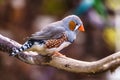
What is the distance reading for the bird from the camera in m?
2.49

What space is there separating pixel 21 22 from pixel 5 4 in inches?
9.5

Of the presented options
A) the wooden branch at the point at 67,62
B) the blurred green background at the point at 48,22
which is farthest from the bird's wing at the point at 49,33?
the blurred green background at the point at 48,22

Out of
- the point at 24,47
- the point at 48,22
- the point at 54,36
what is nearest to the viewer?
the point at 24,47

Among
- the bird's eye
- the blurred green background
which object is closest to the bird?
the bird's eye

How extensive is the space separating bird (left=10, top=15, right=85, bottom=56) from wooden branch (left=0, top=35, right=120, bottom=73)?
0.04 metres

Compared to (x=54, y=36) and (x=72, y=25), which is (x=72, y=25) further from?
(x=54, y=36)

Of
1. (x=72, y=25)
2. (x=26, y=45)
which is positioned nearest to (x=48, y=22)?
(x=72, y=25)

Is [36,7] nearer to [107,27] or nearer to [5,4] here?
[5,4]

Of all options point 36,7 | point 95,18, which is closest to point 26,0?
point 36,7

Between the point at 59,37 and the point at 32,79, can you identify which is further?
the point at 32,79

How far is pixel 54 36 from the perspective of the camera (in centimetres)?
257

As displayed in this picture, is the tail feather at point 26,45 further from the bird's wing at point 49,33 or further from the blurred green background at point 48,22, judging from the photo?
the blurred green background at point 48,22

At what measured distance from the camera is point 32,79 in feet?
16.3

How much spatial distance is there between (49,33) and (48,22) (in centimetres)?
270
